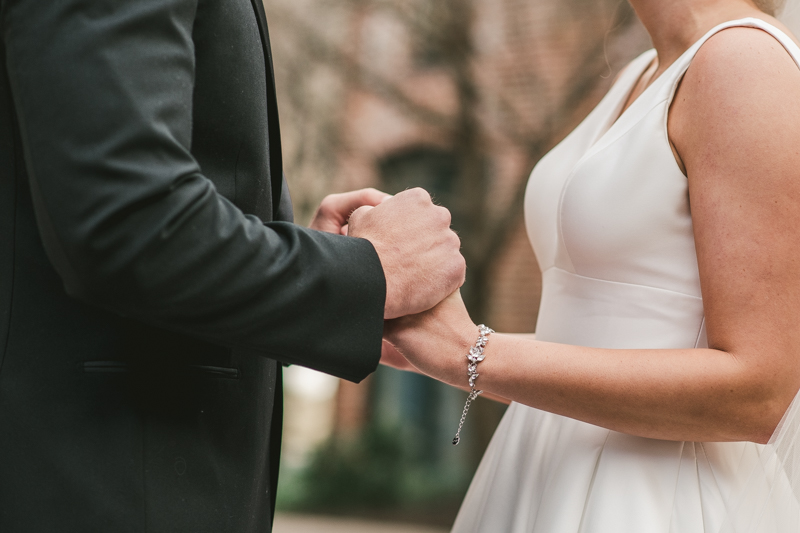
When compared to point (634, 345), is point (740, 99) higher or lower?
higher

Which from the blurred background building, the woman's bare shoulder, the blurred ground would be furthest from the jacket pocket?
the blurred ground

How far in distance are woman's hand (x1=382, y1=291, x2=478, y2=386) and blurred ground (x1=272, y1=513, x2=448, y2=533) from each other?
7.03m

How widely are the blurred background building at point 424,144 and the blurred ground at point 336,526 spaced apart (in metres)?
0.15

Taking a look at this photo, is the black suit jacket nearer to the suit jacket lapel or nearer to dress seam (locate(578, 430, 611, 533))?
the suit jacket lapel

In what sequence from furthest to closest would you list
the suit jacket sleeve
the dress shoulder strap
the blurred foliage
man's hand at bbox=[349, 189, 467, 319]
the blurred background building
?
the blurred foliage, the blurred background building, the dress shoulder strap, man's hand at bbox=[349, 189, 467, 319], the suit jacket sleeve

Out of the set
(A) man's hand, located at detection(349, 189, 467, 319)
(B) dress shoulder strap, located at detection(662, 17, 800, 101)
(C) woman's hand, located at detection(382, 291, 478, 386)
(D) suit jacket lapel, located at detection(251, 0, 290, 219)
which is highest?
(B) dress shoulder strap, located at detection(662, 17, 800, 101)

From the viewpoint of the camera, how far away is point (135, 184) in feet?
3.07

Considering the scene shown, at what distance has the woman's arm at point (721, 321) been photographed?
1290 mm

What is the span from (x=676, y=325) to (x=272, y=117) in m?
1.01

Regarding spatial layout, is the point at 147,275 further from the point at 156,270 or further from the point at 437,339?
the point at 437,339

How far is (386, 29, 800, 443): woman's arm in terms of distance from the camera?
1.29 meters

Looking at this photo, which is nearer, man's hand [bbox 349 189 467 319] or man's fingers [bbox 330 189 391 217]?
man's hand [bbox 349 189 467 319]

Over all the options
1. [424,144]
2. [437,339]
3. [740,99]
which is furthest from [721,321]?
[424,144]

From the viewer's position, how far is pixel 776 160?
4.23ft
